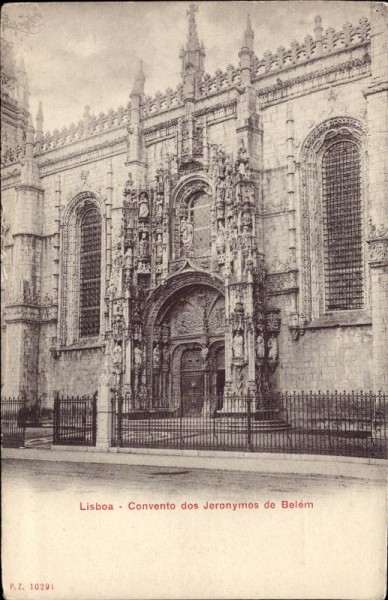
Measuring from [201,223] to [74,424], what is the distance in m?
9.13

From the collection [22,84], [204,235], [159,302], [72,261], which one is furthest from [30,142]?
[22,84]

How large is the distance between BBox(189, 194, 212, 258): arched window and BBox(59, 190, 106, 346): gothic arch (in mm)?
4081

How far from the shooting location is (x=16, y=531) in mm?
9703

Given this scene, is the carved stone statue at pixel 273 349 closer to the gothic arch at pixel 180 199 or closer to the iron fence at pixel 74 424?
the gothic arch at pixel 180 199

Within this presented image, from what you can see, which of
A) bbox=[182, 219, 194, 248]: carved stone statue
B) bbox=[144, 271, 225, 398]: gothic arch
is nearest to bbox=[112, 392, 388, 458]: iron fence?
bbox=[144, 271, 225, 398]: gothic arch

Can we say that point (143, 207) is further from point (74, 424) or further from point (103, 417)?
point (103, 417)

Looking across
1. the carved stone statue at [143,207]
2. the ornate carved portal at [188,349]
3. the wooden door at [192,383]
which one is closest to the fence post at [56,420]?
the ornate carved portal at [188,349]

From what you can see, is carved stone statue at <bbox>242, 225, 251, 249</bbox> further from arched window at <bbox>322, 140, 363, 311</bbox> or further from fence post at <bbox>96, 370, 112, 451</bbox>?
fence post at <bbox>96, 370, 112, 451</bbox>

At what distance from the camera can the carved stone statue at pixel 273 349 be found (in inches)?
810

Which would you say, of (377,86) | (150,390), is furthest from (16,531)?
(377,86)

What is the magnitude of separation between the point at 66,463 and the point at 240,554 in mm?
7773

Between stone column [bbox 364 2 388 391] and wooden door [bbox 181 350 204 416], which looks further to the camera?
wooden door [bbox 181 350 204 416]

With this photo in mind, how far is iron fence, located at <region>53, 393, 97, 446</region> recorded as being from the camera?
17.7m

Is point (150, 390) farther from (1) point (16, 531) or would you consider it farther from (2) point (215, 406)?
(1) point (16, 531)
